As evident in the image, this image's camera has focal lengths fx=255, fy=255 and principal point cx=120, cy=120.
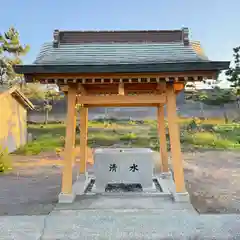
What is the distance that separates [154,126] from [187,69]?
46.0 ft

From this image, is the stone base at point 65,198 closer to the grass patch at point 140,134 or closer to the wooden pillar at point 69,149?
the wooden pillar at point 69,149

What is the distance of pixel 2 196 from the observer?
19.9ft

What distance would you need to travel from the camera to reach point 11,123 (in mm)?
14789

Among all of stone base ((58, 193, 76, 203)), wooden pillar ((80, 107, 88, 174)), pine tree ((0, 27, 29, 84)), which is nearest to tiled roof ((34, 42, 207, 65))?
wooden pillar ((80, 107, 88, 174))

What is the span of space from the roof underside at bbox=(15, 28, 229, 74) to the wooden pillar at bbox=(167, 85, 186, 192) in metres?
0.74

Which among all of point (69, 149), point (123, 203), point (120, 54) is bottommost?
point (123, 203)

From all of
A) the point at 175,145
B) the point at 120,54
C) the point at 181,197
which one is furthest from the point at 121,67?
the point at 181,197

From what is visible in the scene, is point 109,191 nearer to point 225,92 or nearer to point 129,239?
point 129,239

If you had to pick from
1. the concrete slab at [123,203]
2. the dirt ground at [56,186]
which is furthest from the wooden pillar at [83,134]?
the concrete slab at [123,203]

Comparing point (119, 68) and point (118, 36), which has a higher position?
point (118, 36)

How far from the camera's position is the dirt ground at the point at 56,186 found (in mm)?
5164

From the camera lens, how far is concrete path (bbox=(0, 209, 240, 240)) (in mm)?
3873

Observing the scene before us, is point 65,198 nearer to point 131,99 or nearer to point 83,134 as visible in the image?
point 83,134

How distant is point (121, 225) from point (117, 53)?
3.35 m
